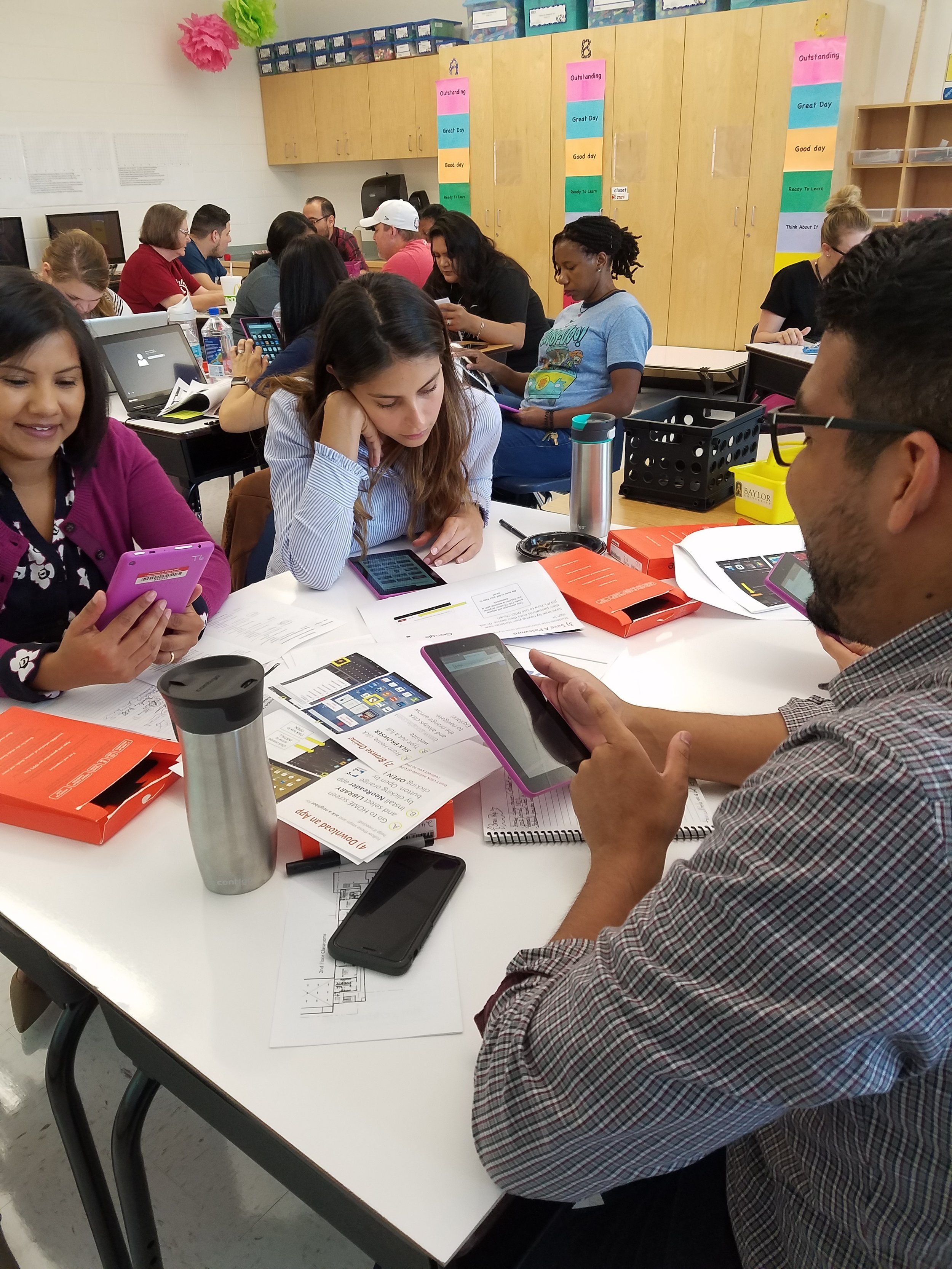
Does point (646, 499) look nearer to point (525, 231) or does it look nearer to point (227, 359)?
point (227, 359)

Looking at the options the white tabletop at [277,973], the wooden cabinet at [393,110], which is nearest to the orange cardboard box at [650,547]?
the white tabletop at [277,973]

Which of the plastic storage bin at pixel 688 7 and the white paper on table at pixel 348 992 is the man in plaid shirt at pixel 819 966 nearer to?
the white paper on table at pixel 348 992

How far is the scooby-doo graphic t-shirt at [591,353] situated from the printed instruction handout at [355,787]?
2.35 metres

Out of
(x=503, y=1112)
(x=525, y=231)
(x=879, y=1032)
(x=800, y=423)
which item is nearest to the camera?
(x=879, y=1032)

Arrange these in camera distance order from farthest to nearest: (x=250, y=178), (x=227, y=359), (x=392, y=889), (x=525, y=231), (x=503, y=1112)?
(x=250, y=178), (x=525, y=231), (x=227, y=359), (x=392, y=889), (x=503, y=1112)

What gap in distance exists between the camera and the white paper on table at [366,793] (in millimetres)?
970

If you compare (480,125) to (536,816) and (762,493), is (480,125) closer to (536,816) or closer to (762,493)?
(762,493)

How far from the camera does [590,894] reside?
848 millimetres

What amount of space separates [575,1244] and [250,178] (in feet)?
30.9

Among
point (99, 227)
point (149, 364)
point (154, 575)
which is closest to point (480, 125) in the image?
point (99, 227)

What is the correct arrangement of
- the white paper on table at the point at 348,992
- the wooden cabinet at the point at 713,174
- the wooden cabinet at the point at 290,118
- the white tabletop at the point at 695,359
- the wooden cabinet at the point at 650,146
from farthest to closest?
the wooden cabinet at the point at 290,118 → the wooden cabinet at the point at 650,146 → the wooden cabinet at the point at 713,174 → the white tabletop at the point at 695,359 → the white paper on table at the point at 348,992

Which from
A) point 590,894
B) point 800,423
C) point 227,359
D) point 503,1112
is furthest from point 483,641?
point 227,359

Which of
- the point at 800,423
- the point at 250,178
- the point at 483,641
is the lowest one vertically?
the point at 483,641

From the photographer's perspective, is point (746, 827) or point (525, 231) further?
point (525, 231)
